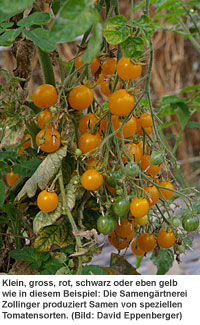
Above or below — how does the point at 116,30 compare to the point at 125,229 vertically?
above

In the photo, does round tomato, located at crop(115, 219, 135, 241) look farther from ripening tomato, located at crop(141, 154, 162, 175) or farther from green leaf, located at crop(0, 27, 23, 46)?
green leaf, located at crop(0, 27, 23, 46)

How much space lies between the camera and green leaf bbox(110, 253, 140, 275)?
0.63 m

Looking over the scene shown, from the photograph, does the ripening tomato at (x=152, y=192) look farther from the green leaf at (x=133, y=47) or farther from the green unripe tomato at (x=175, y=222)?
the green leaf at (x=133, y=47)

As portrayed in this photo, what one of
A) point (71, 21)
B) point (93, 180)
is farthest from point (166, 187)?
point (71, 21)

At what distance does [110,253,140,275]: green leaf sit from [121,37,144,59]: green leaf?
0.39m

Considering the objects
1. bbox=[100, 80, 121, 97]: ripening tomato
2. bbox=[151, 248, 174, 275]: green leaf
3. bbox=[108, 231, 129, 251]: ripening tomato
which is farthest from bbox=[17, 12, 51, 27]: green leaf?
bbox=[151, 248, 174, 275]: green leaf

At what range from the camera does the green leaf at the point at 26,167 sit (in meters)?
0.59

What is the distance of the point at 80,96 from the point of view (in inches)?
18.9

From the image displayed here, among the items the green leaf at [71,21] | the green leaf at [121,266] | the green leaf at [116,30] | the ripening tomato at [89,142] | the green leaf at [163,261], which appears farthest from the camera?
the green leaf at [163,261]

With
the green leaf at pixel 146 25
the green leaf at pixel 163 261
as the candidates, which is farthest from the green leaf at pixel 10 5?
the green leaf at pixel 163 261

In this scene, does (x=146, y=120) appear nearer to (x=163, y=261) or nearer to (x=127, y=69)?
(x=127, y=69)

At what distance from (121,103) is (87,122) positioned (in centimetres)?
9

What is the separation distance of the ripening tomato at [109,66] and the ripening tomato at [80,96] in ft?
0.19

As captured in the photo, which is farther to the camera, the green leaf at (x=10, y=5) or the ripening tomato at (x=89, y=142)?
the ripening tomato at (x=89, y=142)
